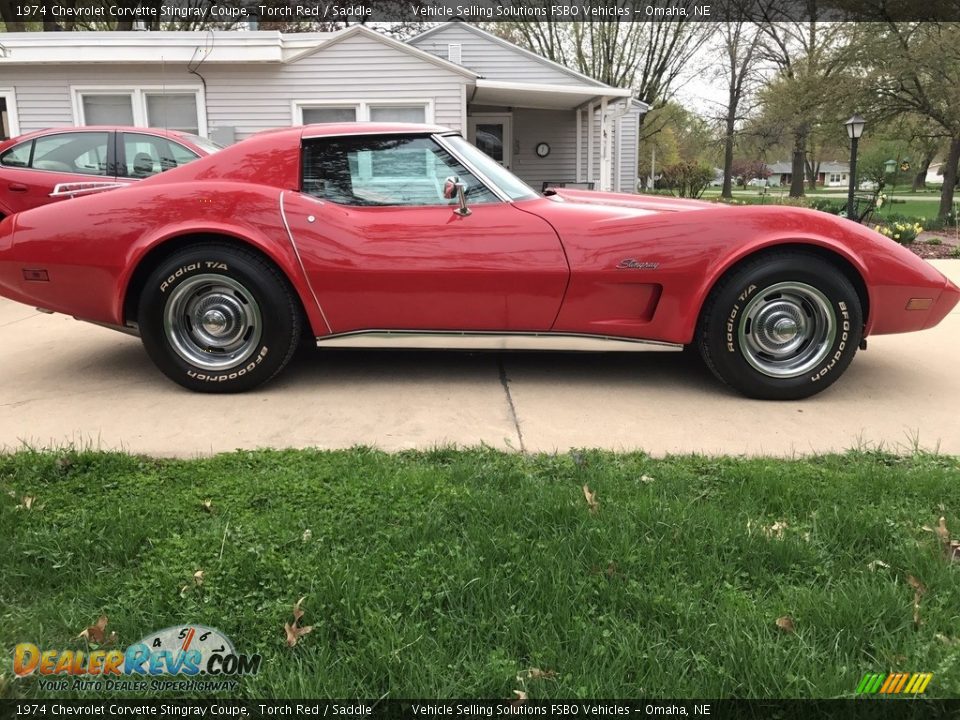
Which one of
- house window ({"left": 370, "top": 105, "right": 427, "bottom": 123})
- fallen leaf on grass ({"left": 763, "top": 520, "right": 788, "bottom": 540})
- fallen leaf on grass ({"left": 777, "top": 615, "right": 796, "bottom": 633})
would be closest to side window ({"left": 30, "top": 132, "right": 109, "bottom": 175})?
house window ({"left": 370, "top": 105, "right": 427, "bottom": 123})

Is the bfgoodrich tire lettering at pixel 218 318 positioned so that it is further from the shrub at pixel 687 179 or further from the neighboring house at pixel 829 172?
the neighboring house at pixel 829 172

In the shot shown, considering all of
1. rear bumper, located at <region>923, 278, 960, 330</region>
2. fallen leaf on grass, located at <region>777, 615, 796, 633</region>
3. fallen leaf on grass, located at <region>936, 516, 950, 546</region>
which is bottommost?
fallen leaf on grass, located at <region>777, 615, 796, 633</region>

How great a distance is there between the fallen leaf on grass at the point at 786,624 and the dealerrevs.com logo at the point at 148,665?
1331 mm

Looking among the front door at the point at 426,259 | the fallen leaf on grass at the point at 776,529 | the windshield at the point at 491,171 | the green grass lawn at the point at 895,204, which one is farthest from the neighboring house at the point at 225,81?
the fallen leaf on grass at the point at 776,529

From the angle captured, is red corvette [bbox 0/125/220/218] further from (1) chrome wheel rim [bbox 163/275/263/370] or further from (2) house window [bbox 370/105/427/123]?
(2) house window [bbox 370/105/427/123]

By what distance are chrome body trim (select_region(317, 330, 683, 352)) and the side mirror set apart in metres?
0.64

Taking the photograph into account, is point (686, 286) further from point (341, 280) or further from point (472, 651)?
point (472, 651)

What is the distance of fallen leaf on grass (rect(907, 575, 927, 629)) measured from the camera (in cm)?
187

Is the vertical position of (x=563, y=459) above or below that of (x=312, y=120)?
below

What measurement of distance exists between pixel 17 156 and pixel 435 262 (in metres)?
6.37

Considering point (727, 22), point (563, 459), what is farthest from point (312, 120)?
point (727, 22)

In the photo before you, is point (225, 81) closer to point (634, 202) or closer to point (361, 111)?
point (361, 111)

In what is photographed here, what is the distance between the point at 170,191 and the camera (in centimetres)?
378

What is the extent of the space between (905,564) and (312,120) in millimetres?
12931
